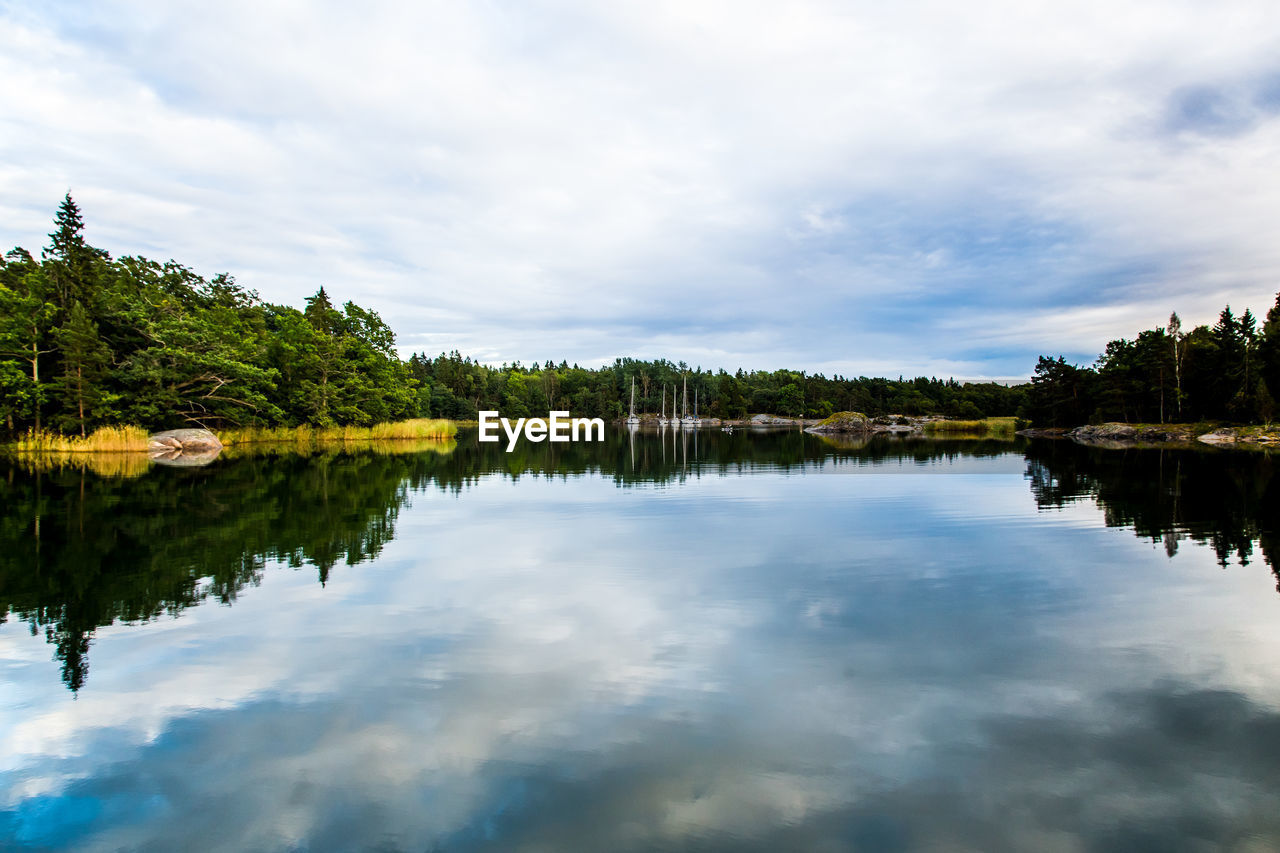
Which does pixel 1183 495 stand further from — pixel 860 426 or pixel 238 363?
pixel 860 426

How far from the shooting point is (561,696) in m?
5.56

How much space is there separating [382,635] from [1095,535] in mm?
13199

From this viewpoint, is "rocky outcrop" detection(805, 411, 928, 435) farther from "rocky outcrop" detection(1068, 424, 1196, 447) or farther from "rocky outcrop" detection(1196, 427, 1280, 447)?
"rocky outcrop" detection(1196, 427, 1280, 447)

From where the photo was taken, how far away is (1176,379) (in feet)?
199

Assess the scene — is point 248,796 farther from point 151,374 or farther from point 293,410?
point 293,410

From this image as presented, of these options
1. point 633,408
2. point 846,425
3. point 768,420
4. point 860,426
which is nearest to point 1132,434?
point 860,426

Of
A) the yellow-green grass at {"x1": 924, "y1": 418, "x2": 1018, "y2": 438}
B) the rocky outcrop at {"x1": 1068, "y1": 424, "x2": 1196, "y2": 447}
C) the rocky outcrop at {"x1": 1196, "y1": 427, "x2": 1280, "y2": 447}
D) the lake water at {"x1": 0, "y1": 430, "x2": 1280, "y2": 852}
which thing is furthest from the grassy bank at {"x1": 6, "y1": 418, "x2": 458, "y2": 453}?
the yellow-green grass at {"x1": 924, "y1": 418, "x2": 1018, "y2": 438}

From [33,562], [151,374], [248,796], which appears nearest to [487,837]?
[248,796]

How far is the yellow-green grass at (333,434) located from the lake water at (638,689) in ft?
110

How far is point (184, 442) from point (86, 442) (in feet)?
14.2

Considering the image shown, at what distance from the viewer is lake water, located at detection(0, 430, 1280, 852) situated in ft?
12.9

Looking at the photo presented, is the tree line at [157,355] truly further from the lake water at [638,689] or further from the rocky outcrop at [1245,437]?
the rocky outcrop at [1245,437]

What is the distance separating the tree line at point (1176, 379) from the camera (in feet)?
175

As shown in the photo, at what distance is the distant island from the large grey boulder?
1.32 m
